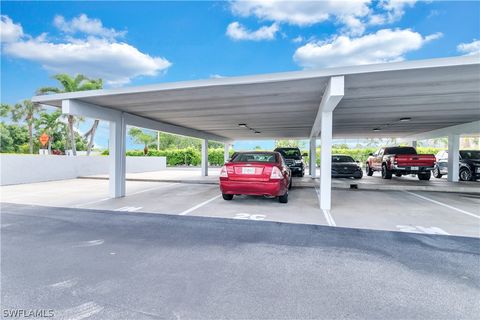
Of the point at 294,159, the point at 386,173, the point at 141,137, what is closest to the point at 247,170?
the point at 294,159

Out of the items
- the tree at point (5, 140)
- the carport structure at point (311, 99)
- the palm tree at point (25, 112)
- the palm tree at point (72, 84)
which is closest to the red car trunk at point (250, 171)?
the carport structure at point (311, 99)

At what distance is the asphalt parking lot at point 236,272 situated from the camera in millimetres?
2244

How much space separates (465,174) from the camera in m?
13.6

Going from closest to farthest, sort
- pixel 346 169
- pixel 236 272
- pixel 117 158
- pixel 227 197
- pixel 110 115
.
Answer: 1. pixel 236 272
2. pixel 227 197
3. pixel 110 115
4. pixel 117 158
5. pixel 346 169

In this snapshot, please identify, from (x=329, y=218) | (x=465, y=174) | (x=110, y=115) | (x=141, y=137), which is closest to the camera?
(x=329, y=218)

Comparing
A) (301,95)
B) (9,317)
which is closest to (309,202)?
(301,95)

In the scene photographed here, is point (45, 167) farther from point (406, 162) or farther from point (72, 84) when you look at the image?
point (406, 162)

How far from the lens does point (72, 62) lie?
24594 mm

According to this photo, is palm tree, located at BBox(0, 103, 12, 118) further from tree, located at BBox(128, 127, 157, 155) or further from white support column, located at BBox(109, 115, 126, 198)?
white support column, located at BBox(109, 115, 126, 198)

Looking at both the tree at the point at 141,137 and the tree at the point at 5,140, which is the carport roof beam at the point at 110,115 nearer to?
the tree at the point at 141,137

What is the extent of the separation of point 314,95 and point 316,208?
2.90 m

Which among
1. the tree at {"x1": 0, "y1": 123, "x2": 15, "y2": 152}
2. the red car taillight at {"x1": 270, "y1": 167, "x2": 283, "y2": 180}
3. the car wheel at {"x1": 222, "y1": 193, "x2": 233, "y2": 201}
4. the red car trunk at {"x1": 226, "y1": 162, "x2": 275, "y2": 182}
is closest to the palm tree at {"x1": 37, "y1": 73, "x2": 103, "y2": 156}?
the car wheel at {"x1": 222, "y1": 193, "x2": 233, "y2": 201}

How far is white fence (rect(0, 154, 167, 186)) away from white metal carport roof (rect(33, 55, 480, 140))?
6.46m

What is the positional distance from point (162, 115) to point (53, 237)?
5.91m
